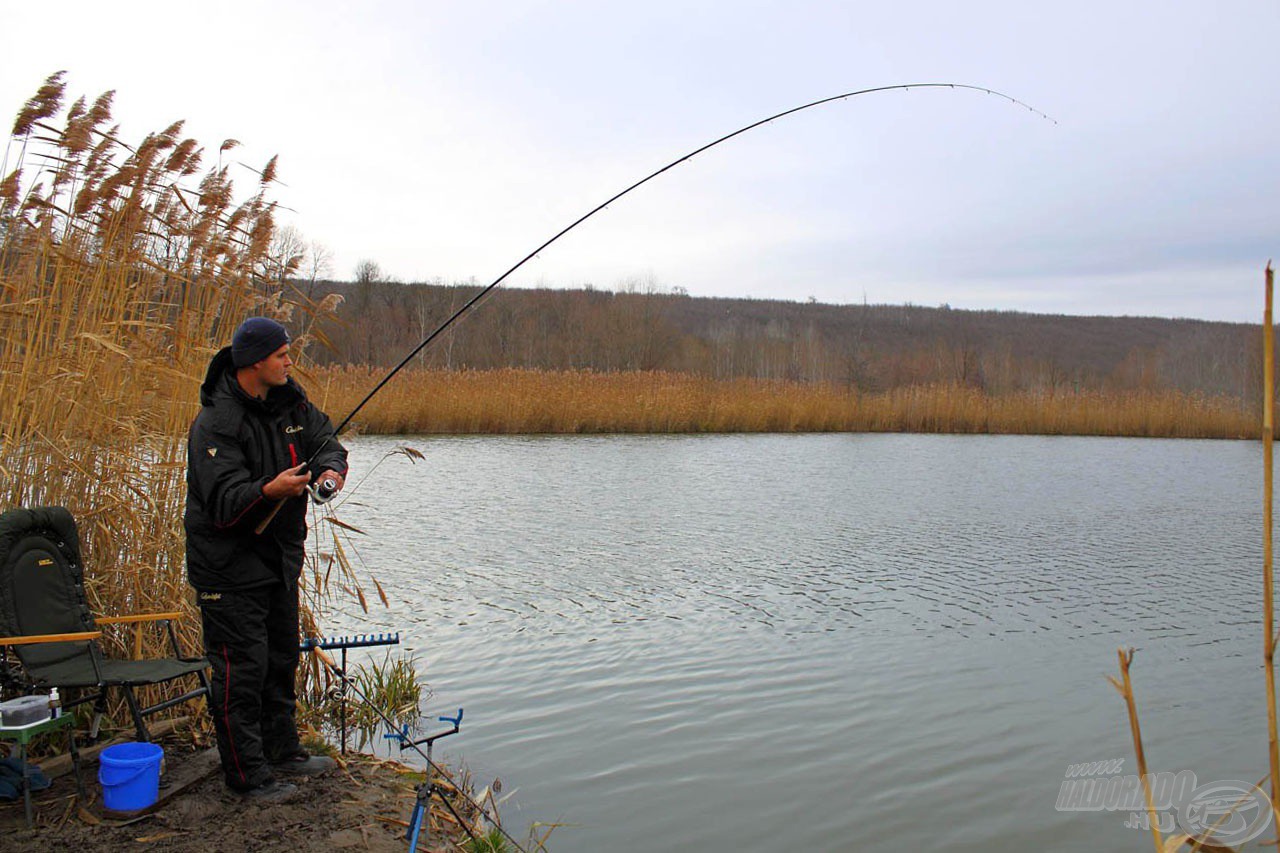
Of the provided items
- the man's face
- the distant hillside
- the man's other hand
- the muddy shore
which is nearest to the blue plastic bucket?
the muddy shore

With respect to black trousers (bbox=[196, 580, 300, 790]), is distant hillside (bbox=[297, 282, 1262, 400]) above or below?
above

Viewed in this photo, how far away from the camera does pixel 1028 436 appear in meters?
25.3

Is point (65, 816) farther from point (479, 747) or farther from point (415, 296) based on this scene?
point (415, 296)

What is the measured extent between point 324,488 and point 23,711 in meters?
1.26

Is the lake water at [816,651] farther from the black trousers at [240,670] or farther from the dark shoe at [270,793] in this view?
the black trousers at [240,670]

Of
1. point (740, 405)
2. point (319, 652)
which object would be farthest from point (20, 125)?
point (740, 405)

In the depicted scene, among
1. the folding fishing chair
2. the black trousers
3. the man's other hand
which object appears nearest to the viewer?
the man's other hand

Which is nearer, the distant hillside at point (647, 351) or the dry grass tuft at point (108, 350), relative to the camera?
the dry grass tuft at point (108, 350)

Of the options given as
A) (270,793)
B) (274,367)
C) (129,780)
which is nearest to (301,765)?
(270,793)

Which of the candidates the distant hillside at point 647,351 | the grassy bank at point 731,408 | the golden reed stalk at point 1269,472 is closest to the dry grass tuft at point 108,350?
the golden reed stalk at point 1269,472

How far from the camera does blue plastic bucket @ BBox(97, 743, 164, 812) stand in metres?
3.27

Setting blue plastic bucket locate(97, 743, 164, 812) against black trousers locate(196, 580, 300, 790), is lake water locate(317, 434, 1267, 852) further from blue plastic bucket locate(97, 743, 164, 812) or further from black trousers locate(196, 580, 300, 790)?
blue plastic bucket locate(97, 743, 164, 812)

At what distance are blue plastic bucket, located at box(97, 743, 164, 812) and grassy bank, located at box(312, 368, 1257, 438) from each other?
17.5 metres

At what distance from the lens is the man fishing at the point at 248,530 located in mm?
3377
